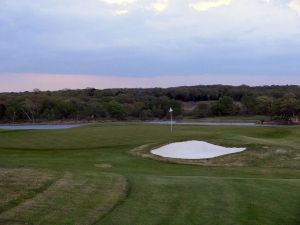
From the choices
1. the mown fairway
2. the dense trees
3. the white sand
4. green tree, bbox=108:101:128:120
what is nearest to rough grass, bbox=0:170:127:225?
the mown fairway

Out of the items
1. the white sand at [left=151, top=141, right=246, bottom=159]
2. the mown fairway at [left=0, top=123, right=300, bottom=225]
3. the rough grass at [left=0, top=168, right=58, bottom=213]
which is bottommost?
the white sand at [left=151, top=141, right=246, bottom=159]

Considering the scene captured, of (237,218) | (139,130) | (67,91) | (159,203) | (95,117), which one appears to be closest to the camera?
(237,218)

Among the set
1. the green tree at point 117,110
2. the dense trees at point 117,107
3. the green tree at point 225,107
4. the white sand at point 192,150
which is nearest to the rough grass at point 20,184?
the white sand at point 192,150

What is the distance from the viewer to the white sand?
30.1m

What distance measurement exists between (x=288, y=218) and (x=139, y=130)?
96.0ft

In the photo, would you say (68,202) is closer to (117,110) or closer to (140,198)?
(140,198)

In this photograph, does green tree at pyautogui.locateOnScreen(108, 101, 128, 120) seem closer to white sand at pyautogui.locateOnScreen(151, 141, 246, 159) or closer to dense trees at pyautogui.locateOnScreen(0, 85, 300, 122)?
dense trees at pyautogui.locateOnScreen(0, 85, 300, 122)

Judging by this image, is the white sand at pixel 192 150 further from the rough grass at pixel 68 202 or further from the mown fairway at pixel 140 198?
the rough grass at pixel 68 202

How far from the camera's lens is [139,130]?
41.3m

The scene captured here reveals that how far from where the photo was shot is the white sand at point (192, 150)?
30.1 metres

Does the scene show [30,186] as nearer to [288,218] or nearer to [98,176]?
[98,176]

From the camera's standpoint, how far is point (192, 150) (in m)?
31.5

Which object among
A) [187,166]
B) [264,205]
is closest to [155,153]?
[187,166]

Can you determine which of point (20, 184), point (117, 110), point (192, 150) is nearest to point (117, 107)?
point (117, 110)
